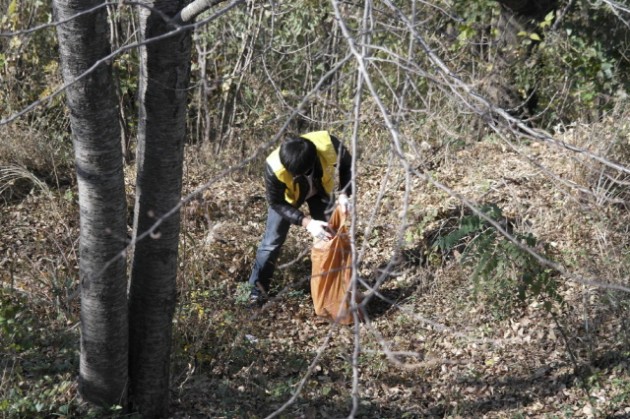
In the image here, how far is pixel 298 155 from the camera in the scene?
17.6 ft

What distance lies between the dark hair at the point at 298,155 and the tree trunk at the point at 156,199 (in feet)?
4.60

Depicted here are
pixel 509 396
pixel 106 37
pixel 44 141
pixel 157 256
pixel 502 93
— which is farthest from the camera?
pixel 502 93

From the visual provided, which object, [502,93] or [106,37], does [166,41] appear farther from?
[502,93]

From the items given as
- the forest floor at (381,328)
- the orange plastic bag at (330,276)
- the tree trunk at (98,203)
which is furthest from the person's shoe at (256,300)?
the tree trunk at (98,203)

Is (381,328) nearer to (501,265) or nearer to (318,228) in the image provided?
(318,228)

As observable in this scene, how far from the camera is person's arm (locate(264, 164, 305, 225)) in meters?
5.69

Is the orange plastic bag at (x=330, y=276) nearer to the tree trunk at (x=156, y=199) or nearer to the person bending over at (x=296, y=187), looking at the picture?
the person bending over at (x=296, y=187)

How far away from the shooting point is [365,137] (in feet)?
27.4

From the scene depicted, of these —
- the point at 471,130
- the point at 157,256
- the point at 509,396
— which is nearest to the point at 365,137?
the point at 471,130

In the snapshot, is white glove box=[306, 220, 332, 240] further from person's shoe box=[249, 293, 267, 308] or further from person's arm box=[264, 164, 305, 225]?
person's shoe box=[249, 293, 267, 308]

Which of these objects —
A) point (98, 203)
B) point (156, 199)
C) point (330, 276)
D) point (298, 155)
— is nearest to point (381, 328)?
point (330, 276)

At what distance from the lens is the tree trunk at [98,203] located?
11.7ft

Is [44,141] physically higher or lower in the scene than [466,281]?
higher

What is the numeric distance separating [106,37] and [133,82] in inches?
190
